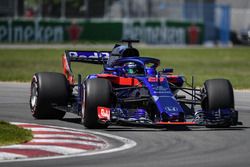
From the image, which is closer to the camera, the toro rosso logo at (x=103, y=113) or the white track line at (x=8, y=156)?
the white track line at (x=8, y=156)

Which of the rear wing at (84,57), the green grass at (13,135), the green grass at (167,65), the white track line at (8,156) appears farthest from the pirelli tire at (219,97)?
the green grass at (167,65)

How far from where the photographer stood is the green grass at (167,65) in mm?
29609

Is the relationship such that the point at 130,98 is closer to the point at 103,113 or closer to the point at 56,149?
the point at 103,113

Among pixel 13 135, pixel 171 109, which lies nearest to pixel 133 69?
pixel 171 109

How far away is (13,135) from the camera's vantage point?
1274 cm

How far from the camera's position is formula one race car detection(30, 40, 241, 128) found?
14.3 metres

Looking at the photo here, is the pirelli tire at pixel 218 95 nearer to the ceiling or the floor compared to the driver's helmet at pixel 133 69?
nearer to the floor

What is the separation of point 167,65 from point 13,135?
25.6 m

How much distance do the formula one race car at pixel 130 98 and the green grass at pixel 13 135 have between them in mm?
1300

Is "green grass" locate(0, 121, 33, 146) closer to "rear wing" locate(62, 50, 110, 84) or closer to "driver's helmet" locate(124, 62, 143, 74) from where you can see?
"driver's helmet" locate(124, 62, 143, 74)

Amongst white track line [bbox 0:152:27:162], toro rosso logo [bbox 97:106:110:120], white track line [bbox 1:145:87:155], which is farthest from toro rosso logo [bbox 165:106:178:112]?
white track line [bbox 0:152:27:162]

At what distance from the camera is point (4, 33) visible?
5362 centimetres

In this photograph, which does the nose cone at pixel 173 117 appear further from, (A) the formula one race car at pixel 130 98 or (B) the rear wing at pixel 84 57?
(B) the rear wing at pixel 84 57

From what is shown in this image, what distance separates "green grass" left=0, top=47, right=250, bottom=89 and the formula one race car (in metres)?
9.56
